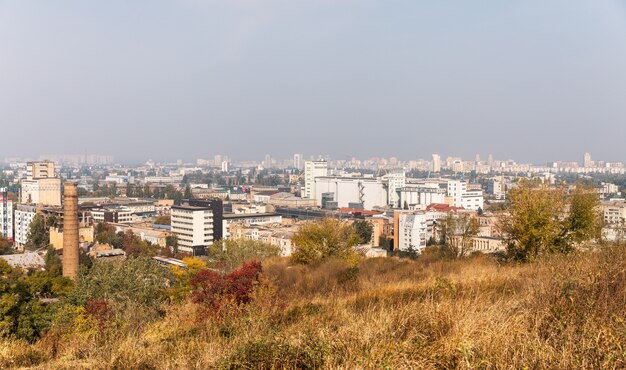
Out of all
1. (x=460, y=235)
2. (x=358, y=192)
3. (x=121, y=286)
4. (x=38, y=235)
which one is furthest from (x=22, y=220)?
(x=358, y=192)

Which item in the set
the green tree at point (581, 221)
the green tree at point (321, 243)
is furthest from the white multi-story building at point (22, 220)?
the green tree at point (581, 221)

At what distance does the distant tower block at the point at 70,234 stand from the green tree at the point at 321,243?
6138mm

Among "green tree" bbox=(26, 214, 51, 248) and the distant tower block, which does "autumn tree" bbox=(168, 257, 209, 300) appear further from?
"green tree" bbox=(26, 214, 51, 248)

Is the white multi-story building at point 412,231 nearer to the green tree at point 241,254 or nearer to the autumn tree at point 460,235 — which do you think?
the autumn tree at point 460,235

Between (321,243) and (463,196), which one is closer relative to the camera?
(321,243)

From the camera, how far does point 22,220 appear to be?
875 inches

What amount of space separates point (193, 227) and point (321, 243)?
1358cm

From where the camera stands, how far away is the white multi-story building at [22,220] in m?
21.8

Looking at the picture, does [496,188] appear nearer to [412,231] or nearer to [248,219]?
[248,219]

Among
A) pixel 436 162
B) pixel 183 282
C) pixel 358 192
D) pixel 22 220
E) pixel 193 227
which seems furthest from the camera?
pixel 436 162

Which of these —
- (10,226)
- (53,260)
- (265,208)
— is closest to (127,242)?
(53,260)

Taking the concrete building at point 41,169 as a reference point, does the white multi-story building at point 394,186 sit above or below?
below

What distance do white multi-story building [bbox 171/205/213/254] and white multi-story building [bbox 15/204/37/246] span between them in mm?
6203

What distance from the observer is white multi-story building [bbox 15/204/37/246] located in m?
21.8
